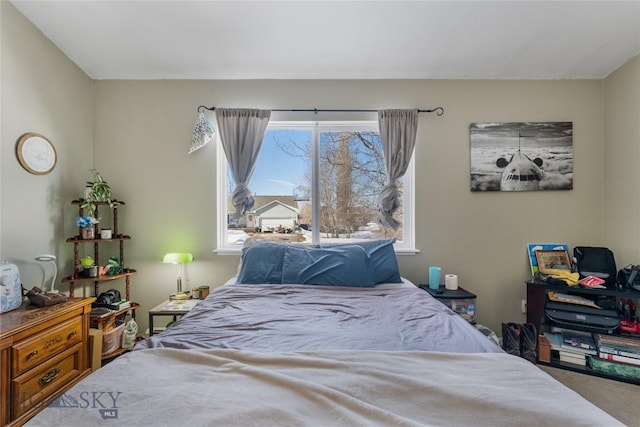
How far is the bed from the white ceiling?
2017 millimetres

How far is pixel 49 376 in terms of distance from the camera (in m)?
1.71

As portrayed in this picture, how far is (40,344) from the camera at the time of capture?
165 cm

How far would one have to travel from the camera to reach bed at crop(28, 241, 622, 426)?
0.73 m

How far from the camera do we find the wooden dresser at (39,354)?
4.86 ft

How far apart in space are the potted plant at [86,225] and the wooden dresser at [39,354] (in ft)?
2.08

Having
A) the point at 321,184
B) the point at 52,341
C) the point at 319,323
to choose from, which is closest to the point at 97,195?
the point at 52,341

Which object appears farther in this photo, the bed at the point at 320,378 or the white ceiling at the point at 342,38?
the white ceiling at the point at 342,38

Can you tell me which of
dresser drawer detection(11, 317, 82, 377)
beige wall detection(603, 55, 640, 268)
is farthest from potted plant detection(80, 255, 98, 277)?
beige wall detection(603, 55, 640, 268)

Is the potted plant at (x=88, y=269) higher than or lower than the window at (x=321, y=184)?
lower

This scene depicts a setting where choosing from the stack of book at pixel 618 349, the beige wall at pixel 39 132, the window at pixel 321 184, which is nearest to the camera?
the beige wall at pixel 39 132

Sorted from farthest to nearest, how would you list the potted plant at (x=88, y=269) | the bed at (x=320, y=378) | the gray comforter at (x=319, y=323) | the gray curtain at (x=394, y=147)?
1. the gray curtain at (x=394, y=147)
2. the potted plant at (x=88, y=269)
3. the gray comforter at (x=319, y=323)
4. the bed at (x=320, y=378)

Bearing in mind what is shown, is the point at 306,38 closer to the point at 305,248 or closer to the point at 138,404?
the point at 305,248

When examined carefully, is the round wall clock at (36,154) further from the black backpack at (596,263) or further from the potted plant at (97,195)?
the black backpack at (596,263)

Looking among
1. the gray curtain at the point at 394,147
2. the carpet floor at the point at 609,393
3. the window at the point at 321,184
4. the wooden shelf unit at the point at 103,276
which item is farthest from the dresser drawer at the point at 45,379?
the carpet floor at the point at 609,393
